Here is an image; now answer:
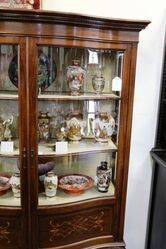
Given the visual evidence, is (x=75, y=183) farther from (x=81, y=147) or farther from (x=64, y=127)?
(x=64, y=127)

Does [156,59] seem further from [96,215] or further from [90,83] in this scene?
[96,215]

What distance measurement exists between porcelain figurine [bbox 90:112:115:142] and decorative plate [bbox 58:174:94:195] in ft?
0.93

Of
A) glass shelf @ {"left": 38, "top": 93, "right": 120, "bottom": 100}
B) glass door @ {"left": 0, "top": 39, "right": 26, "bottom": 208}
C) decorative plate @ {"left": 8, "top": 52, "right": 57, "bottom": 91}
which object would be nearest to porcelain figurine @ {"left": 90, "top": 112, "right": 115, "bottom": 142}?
glass shelf @ {"left": 38, "top": 93, "right": 120, "bottom": 100}

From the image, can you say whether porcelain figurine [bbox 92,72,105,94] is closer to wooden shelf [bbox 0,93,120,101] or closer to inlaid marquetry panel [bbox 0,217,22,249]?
wooden shelf [bbox 0,93,120,101]

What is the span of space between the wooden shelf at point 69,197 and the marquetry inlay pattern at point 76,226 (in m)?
0.11

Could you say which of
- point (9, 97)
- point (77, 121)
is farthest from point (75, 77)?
point (9, 97)

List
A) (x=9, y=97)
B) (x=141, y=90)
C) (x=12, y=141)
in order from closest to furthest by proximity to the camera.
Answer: (x=9, y=97) < (x=12, y=141) < (x=141, y=90)

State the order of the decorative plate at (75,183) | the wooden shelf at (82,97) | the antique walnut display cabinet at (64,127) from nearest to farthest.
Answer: the antique walnut display cabinet at (64,127)
the wooden shelf at (82,97)
the decorative plate at (75,183)

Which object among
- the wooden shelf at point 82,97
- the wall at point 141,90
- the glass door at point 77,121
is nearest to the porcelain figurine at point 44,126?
the glass door at point 77,121

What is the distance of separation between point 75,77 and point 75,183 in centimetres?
66

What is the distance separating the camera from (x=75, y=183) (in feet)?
5.69

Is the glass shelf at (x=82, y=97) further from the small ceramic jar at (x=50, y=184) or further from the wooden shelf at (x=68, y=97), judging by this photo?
the small ceramic jar at (x=50, y=184)

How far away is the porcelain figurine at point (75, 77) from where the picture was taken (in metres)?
1.56

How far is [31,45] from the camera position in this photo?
4.34 ft
